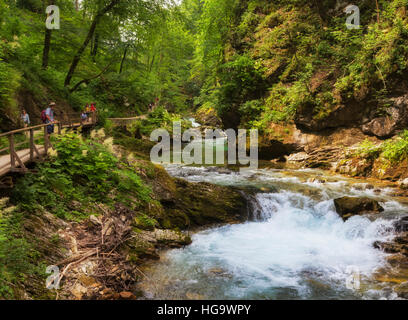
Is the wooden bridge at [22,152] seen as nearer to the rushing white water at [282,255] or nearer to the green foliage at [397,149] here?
the rushing white water at [282,255]

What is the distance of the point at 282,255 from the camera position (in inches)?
322

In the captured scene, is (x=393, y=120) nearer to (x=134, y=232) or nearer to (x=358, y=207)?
(x=358, y=207)

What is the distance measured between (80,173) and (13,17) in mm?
→ 12575

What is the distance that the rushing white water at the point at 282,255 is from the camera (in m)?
6.43

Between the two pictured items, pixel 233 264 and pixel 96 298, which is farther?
pixel 233 264

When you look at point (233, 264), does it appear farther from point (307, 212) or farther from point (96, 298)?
point (307, 212)

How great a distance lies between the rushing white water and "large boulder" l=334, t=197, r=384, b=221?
0.24 m

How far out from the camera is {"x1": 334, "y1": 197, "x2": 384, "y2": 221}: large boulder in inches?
376

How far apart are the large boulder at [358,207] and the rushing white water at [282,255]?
0.77 ft

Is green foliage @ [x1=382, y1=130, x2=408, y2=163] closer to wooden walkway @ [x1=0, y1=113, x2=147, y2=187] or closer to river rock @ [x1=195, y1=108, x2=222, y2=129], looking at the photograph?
wooden walkway @ [x1=0, y1=113, x2=147, y2=187]

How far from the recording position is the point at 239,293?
20.6 feet

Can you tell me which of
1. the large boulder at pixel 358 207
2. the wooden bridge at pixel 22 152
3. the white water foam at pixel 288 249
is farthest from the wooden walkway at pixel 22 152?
the large boulder at pixel 358 207

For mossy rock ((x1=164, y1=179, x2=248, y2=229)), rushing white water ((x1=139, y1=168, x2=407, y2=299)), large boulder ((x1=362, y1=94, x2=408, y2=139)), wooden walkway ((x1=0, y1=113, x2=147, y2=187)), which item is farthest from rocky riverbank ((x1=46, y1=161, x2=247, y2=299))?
large boulder ((x1=362, y1=94, x2=408, y2=139))
